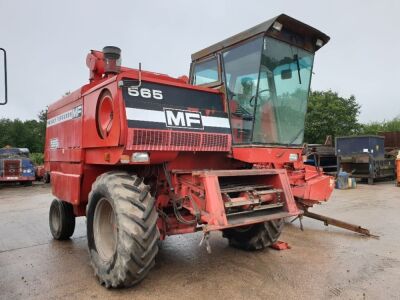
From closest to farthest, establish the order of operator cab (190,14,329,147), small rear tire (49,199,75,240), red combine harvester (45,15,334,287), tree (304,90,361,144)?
red combine harvester (45,15,334,287), operator cab (190,14,329,147), small rear tire (49,199,75,240), tree (304,90,361,144)

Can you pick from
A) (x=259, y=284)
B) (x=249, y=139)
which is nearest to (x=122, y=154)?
(x=249, y=139)

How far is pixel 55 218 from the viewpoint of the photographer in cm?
657

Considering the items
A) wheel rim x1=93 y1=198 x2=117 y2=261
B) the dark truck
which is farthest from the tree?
Result: wheel rim x1=93 y1=198 x2=117 y2=261

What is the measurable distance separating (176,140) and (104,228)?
54.7 inches

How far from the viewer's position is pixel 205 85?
5453 millimetres

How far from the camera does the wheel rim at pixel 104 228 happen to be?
14.6 feet

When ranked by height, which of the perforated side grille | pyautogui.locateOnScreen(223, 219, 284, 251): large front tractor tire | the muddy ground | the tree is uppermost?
the tree

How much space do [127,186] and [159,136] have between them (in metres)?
0.71

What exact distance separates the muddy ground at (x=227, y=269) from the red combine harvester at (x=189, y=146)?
34 centimetres

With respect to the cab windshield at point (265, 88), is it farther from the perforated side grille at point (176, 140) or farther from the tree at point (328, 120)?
the tree at point (328, 120)

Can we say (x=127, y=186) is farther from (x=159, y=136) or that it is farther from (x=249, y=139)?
(x=249, y=139)

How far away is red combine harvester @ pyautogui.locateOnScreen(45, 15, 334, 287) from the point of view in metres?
3.91

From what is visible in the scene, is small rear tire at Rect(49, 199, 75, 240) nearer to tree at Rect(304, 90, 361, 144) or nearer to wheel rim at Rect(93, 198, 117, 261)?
wheel rim at Rect(93, 198, 117, 261)

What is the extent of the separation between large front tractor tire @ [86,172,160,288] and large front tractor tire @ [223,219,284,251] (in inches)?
74.1
